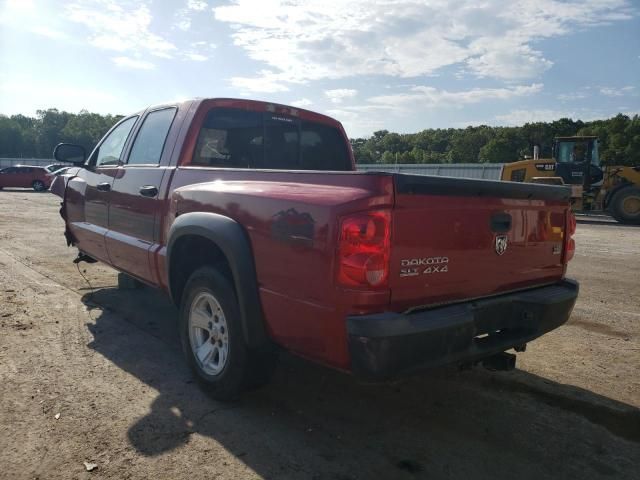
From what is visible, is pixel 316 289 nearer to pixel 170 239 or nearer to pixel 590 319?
pixel 170 239

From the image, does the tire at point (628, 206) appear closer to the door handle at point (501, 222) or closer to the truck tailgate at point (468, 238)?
the truck tailgate at point (468, 238)

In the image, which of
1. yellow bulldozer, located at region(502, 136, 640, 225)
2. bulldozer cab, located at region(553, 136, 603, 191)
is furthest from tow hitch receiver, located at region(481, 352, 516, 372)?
bulldozer cab, located at region(553, 136, 603, 191)

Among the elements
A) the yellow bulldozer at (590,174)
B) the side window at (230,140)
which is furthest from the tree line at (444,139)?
the side window at (230,140)

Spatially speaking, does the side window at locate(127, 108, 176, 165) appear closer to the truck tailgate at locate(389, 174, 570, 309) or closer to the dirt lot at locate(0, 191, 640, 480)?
the dirt lot at locate(0, 191, 640, 480)

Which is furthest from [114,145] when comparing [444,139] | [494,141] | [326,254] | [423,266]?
[444,139]

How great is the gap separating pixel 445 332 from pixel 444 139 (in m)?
83.1

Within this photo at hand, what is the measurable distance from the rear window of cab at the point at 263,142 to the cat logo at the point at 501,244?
7.24 feet

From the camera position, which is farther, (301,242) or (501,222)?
(501,222)

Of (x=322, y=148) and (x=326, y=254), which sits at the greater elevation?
(x=322, y=148)

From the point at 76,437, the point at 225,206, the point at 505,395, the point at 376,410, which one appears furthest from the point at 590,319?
the point at 76,437

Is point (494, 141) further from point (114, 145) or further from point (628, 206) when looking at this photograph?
point (114, 145)

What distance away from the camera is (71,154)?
19.2ft

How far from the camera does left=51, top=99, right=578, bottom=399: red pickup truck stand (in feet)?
7.90

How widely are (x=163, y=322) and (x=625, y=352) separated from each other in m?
4.27
